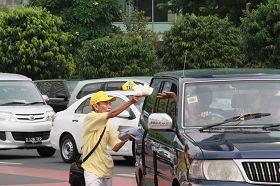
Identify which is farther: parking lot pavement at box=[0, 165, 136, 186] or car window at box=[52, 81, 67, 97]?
car window at box=[52, 81, 67, 97]

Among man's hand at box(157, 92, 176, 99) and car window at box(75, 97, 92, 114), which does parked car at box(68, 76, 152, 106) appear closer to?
car window at box(75, 97, 92, 114)

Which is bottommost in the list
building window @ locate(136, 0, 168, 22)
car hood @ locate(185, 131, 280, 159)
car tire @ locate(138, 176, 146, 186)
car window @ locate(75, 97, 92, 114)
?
building window @ locate(136, 0, 168, 22)

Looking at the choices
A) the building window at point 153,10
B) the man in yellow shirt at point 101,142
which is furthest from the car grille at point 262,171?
the building window at point 153,10

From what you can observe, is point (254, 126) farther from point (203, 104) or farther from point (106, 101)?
point (106, 101)

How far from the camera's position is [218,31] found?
33.2 metres

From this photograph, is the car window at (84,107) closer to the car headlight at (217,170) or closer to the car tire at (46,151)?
the car tire at (46,151)

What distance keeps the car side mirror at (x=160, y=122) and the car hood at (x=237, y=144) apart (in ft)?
1.14

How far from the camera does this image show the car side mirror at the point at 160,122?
28.6 ft

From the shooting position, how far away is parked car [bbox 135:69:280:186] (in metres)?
7.78

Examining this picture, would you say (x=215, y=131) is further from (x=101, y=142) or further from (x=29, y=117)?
(x=29, y=117)

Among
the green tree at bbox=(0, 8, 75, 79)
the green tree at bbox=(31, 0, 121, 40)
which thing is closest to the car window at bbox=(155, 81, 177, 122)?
the green tree at bbox=(0, 8, 75, 79)

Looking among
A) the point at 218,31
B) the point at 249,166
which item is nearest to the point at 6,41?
the point at 218,31

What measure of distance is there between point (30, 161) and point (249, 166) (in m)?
12.3

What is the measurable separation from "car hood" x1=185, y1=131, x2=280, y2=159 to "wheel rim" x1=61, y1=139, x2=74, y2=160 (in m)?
10.3
